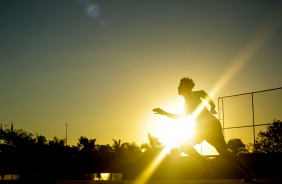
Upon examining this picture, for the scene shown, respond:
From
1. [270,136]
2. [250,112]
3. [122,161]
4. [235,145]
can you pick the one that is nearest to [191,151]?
[250,112]

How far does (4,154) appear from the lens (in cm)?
4462

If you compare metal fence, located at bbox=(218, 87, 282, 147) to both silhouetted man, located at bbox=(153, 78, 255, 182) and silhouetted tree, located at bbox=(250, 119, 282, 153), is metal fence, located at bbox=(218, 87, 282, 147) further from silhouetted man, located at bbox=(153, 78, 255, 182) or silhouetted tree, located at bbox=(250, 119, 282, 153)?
silhouetted man, located at bbox=(153, 78, 255, 182)

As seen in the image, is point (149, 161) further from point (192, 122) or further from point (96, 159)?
point (96, 159)

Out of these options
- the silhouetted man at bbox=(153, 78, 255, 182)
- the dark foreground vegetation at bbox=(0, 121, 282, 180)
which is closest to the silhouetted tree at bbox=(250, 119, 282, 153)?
the dark foreground vegetation at bbox=(0, 121, 282, 180)

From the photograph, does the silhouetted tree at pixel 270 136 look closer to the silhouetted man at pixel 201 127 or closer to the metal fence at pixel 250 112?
the metal fence at pixel 250 112

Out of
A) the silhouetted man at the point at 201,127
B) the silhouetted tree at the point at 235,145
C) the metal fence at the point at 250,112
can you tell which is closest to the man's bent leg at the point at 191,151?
the silhouetted man at the point at 201,127

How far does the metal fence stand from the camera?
17.2m

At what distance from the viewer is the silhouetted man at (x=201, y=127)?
232 inches

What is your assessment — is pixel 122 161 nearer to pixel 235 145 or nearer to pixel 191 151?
pixel 235 145

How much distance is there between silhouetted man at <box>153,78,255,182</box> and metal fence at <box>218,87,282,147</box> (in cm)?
1182

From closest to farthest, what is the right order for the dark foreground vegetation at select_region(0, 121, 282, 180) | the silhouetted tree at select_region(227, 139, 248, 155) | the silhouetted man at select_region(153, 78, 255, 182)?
1. the silhouetted man at select_region(153, 78, 255, 182)
2. the dark foreground vegetation at select_region(0, 121, 282, 180)
3. the silhouetted tree at select_region(227, 139, 248, 155)

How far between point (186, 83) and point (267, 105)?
41.1 ft

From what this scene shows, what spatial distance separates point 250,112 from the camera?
710 inches

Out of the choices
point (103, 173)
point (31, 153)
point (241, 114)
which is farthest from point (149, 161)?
point (31, 153)
